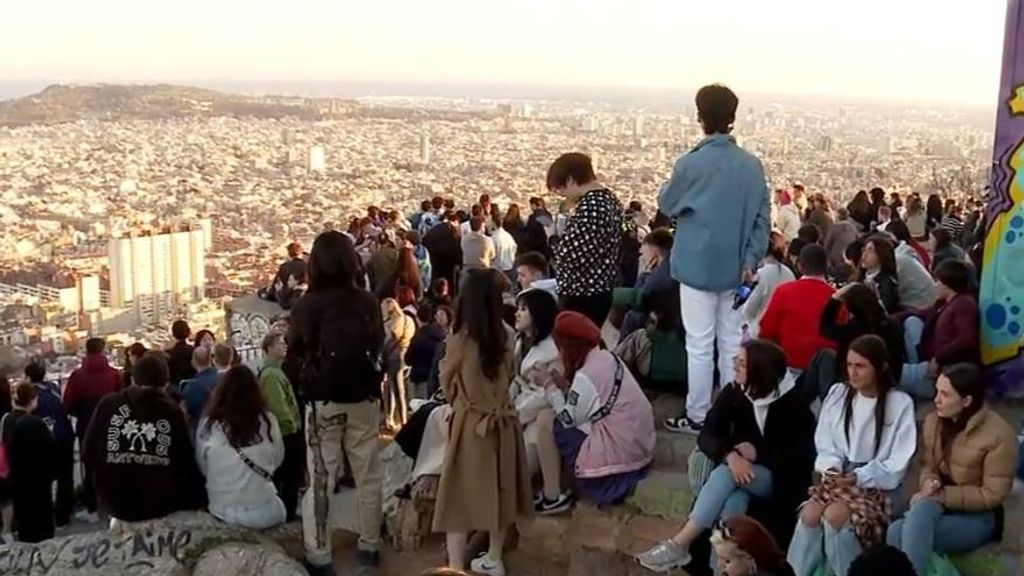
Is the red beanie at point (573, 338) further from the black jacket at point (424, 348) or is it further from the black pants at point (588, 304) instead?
the black jacket at point (424, 348)

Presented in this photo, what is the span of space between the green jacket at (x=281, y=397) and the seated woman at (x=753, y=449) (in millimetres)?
2137

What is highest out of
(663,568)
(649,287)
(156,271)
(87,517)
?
(649,287)

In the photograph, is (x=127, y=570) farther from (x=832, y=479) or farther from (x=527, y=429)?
(x=832, y=479)

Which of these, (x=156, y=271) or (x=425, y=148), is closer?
(x=156, y=271)

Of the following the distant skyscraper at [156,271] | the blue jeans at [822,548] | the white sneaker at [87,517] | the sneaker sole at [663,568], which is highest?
the blue jeans at [822,548]

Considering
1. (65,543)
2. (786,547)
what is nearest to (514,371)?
(786,547)

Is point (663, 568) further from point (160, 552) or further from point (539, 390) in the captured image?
point (160, 552)

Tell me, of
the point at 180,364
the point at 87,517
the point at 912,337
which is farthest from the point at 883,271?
the point at 87,517

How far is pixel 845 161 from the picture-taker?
101 ft

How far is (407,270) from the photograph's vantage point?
955cm

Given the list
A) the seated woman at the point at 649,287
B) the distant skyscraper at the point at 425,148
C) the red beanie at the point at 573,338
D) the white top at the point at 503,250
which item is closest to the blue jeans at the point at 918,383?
the seated woman at the point at 649,287

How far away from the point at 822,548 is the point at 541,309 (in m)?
1.83

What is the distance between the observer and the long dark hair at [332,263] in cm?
515

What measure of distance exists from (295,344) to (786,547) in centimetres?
245
